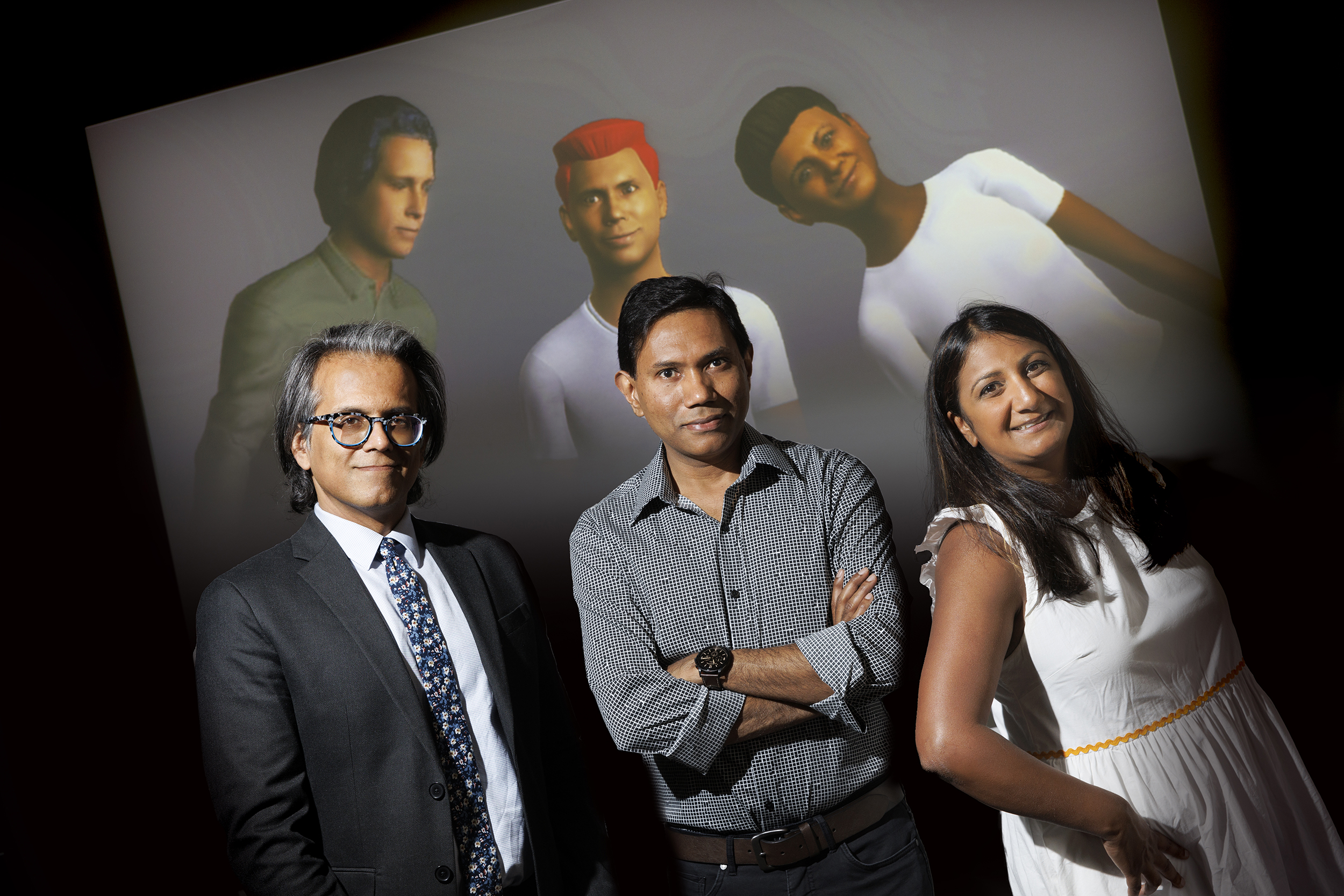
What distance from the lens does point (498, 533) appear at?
3.10 metres

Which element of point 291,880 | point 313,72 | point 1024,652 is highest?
point 313,72

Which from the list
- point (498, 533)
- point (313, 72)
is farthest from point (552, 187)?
point (498, 533)

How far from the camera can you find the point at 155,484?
131 inches

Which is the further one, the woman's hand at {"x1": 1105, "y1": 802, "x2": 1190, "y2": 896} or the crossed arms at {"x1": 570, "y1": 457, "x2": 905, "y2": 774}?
the crossed arms at {"x1": 570, "y1": 457, "x2": 905, "y2": 774}

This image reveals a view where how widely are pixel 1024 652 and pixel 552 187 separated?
225 centimetres

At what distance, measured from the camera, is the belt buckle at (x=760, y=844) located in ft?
6.20

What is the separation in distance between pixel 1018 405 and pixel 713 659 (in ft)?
2.68

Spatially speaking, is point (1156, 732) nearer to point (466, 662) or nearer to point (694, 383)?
point (694, 383)

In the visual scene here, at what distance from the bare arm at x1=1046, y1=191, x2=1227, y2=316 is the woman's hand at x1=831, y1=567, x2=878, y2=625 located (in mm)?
1504

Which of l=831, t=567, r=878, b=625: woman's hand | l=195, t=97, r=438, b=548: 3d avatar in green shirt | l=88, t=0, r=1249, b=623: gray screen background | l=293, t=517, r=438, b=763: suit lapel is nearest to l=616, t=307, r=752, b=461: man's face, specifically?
l=831, t=567, r=878, b=625: woman's hand

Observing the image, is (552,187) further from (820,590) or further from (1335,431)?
(1335,431)

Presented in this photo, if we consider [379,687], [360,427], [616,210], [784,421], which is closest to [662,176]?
[616,210]

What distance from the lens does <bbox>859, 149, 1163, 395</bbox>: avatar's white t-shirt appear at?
279cm

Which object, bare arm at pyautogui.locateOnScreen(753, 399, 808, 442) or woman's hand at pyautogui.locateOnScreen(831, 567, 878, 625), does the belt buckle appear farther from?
bare arm at pyautogui.locateOnScreen(753, 399, 808, 442)
